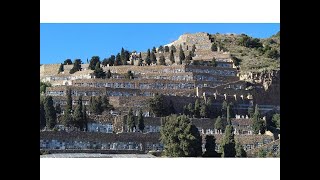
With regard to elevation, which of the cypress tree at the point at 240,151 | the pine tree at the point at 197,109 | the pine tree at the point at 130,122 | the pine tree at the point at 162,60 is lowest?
the cypress tree at the point at 240,151

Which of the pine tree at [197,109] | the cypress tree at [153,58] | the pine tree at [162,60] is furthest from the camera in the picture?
the pine tree at [162,60]

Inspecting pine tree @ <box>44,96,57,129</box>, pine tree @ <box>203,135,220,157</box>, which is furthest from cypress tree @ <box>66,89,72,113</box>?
pine tree @ <box>203,135,220,157</box>

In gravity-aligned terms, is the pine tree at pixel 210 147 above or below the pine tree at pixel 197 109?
below

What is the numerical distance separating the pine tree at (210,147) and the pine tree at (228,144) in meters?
0.23

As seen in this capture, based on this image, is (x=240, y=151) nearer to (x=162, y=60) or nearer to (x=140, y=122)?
(x=140, y=122)

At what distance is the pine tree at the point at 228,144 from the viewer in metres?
18.7

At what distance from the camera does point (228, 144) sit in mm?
19328

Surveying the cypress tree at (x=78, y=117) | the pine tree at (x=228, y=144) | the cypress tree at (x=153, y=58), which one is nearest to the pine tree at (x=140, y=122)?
the cypress tree at (x=78, y=117)

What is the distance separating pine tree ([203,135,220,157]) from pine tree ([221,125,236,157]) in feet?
0.76

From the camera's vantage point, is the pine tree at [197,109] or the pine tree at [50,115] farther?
the pine tree at [197,109]

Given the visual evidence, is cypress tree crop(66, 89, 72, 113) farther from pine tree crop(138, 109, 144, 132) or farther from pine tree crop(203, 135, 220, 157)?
pine tree crop(203, 135, 220, 157)

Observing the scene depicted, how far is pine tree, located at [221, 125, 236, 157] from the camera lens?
18719 millimetres

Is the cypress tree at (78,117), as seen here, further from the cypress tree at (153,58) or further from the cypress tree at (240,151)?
the cypress tree at (240,151)
